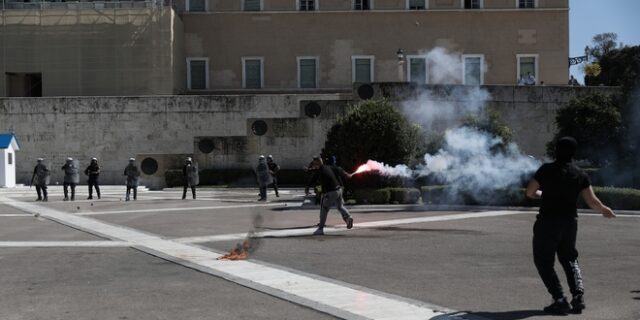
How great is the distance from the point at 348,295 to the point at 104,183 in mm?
34974

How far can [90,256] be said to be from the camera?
13336 mm

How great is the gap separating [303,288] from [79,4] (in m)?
42.2

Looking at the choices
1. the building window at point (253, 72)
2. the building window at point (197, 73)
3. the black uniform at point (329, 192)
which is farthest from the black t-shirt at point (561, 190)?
the building window at point (197, 73)

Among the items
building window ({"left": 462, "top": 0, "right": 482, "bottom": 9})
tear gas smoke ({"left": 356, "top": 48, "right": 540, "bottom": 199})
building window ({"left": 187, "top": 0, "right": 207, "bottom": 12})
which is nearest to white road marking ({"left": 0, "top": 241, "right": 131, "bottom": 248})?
tear gas smoke ({"left": 356, "top": 48, "right": 540, "bottom": 199})

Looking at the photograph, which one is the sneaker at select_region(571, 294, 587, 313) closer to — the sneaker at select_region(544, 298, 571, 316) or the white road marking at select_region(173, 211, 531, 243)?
the sneaker at select_region(544, 298, 571, 316)

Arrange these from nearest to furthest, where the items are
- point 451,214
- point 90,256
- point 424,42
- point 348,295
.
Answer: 1. point 348,295
2. point 90,256
3. point 451,214
4. point 424,42

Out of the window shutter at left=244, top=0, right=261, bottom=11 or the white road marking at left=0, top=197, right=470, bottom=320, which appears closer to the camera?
the white road marking at left=0, top=197, right=470, bottom=320

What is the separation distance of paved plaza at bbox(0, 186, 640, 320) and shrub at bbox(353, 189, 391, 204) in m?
3.74

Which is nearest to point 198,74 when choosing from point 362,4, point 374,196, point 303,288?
point 362,4

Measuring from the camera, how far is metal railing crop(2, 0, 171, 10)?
47.8 m

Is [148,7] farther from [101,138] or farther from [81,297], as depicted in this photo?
[81,297]

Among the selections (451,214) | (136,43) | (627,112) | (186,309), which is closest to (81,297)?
(186,309)

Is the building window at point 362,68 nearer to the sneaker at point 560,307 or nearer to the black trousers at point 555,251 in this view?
the black trousers at point 555,251

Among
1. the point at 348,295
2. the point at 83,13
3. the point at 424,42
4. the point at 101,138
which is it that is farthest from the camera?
the point at 424,42
